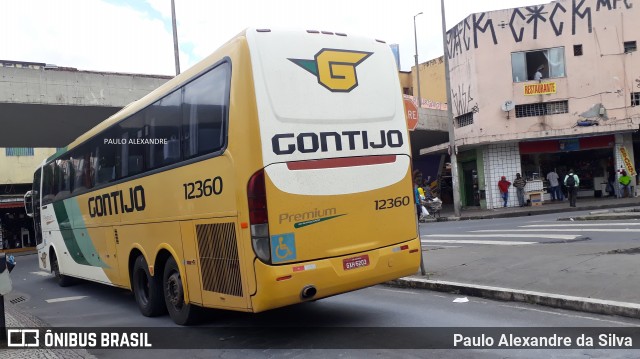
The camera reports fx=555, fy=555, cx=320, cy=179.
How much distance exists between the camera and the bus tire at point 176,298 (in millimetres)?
7273

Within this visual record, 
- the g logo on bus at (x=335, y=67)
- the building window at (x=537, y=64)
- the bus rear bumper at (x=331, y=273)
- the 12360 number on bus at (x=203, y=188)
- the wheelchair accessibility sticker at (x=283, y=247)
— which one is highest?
the building window at (x=537, y=64)

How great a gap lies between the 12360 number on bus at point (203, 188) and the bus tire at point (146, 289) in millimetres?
1895

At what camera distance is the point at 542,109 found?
2750cm

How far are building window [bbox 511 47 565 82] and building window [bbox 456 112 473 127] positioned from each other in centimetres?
285

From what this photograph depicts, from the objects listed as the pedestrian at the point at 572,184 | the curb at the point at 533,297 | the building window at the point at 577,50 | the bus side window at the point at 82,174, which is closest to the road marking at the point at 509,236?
the curb at the point at 533,297

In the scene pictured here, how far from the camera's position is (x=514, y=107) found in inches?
1085

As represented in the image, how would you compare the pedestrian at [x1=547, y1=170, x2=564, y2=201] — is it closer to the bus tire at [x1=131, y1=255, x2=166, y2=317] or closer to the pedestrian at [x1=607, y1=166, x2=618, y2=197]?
the pedestrian at [x1=607, y1=166, x2=618, y2=197]

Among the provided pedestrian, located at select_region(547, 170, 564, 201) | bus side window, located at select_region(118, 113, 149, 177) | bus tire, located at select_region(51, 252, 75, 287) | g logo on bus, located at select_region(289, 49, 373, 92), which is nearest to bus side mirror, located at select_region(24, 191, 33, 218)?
bus tire, located at select_region(51, 252, 75, 287)

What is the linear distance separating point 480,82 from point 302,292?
24444mm

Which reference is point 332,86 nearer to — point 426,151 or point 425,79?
point 426,151

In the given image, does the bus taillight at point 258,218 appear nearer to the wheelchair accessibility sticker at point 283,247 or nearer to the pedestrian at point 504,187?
the wheelchair accessibility sticker at point 283,247

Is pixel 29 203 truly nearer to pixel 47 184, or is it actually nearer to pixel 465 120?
pixel 47 184

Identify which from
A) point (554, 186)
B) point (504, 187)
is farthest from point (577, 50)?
point (504, 187)

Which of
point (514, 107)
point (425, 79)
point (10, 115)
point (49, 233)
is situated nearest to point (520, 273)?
point (49, 233)
